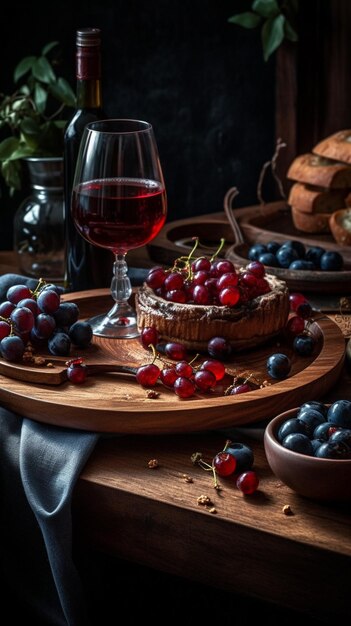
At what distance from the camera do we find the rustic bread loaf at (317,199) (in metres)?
2.66

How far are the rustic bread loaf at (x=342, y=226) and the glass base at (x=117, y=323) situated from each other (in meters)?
0.79

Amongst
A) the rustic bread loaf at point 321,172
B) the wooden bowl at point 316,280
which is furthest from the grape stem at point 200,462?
the rustic bread loaf at point 321,172

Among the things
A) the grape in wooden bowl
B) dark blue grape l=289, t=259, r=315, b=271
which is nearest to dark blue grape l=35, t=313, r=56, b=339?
the grape in wooden bowl

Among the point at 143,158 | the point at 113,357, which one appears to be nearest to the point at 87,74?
the point at 143,158

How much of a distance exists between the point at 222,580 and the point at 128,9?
6.40 ft

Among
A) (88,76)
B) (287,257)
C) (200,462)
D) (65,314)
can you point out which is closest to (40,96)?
(88,76)

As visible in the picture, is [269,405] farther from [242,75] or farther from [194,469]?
[242,75]

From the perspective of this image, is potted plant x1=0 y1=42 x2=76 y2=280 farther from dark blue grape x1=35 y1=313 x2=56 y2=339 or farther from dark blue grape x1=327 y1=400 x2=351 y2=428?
dark blue grape x1=327 y1=400 x2=351 y2=428

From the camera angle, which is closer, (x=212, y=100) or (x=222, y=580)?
(x=222, y=580)

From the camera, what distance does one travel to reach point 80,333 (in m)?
1.74

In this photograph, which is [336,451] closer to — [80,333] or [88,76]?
[80,333]

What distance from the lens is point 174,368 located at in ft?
5.24

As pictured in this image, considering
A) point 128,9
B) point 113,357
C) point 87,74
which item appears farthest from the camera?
point 128,9

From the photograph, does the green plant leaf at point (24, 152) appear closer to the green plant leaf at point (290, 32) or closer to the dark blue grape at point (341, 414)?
the green plant leaf at point (290, 32)
